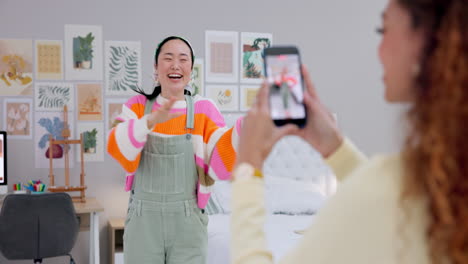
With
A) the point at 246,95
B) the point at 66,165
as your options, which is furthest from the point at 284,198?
the point at 66,165

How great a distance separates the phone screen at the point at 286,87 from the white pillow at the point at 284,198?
2.89m

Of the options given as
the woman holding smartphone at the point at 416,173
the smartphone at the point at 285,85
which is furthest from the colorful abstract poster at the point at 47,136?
the woman holding smartphone at the point at 416,173

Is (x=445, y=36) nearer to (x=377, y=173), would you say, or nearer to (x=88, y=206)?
(x=377, y=173)

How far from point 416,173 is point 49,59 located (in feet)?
12.0

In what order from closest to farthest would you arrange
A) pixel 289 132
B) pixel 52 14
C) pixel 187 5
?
pixel 289 132 < pixel 52 14 < pixel 187 5

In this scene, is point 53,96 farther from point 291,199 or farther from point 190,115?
point 190,115

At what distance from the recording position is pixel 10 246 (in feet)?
10.1

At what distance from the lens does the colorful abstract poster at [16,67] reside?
3.81m

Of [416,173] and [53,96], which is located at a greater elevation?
[53,96]

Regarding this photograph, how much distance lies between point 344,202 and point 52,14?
3641mm

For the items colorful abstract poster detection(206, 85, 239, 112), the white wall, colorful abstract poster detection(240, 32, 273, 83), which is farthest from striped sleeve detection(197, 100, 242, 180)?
colorful abstract poster detection(240, 32, 273, 83)

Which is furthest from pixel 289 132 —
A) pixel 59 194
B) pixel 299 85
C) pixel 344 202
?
pixel 59 194

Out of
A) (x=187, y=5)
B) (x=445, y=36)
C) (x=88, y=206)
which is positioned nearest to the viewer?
(x=445, y=36)

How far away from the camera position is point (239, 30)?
14.0ft
